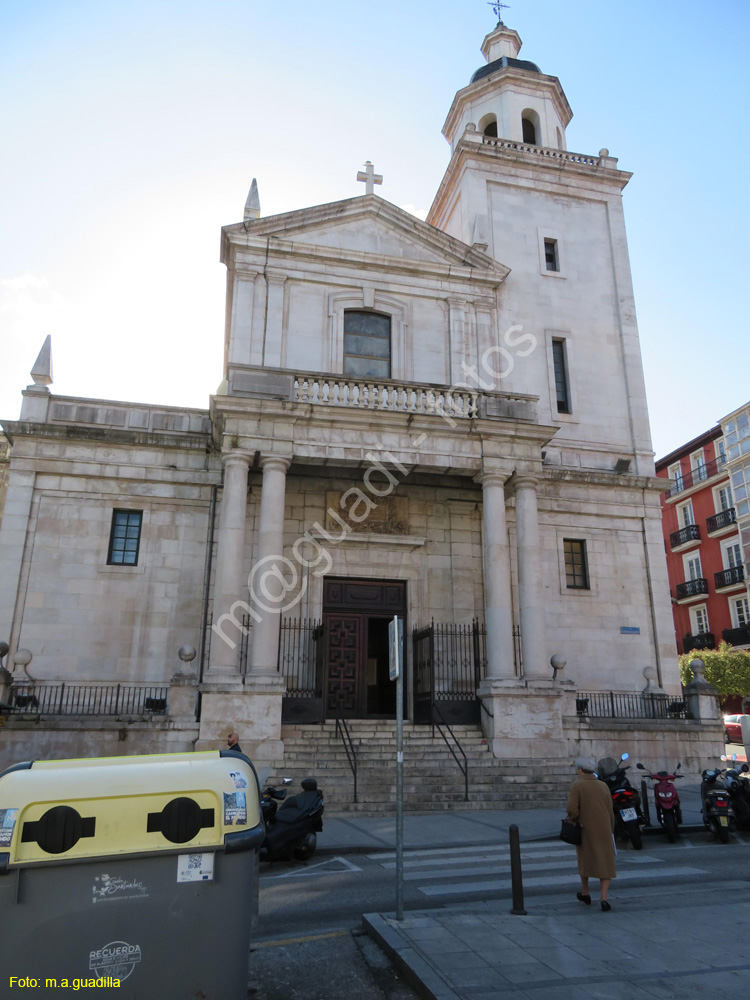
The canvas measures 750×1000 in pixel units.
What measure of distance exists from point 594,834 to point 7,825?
5184 millimetres

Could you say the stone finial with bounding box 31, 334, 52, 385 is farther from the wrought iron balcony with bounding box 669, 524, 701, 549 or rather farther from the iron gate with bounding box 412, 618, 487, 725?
the wrought iron balcony with bounding box 669, 524, 701, 549

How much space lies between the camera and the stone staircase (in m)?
13.1

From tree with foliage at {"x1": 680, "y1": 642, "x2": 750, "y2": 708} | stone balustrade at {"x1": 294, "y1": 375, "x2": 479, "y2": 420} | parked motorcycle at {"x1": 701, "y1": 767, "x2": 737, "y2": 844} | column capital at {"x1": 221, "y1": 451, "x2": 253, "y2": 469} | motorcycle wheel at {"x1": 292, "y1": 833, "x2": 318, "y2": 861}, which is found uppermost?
stone balustrade at {"x1": 294, "y1": 375, "x2": 479, "y2": 420}

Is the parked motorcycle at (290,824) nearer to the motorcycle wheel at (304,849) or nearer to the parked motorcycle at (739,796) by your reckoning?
the motorcycle wheel at (304,849)

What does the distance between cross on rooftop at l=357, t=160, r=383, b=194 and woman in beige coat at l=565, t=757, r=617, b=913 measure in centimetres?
1846

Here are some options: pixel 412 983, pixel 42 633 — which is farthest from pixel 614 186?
pixel 412 983

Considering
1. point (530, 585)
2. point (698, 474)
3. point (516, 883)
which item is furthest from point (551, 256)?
point (698, 474)

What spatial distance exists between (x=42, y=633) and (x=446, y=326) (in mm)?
12955

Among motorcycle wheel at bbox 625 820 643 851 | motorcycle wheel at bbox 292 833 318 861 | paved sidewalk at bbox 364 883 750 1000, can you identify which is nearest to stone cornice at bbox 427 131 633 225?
motorcycle wheel at bbox 625 820 643 851

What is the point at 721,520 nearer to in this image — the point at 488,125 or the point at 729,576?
the point at 729,576

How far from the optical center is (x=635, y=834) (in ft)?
33.0

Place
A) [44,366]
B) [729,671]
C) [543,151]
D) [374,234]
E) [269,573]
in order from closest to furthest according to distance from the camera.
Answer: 1. [269,573]
2. [44,366]
3. [374,234]
4. [543,151]
5. [729,671]

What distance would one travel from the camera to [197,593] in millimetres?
17562

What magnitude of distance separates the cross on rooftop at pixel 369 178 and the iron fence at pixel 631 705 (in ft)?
48.9
